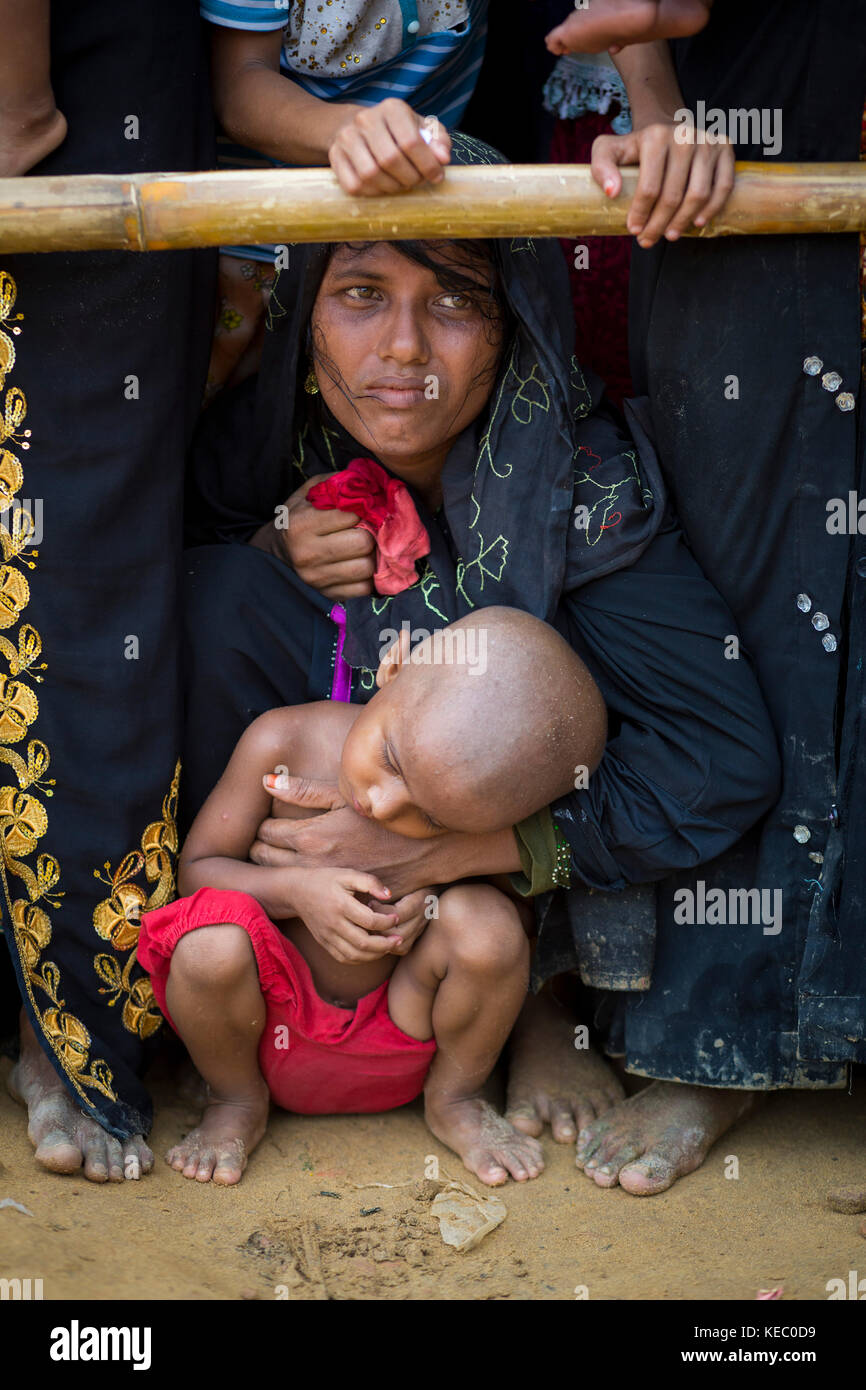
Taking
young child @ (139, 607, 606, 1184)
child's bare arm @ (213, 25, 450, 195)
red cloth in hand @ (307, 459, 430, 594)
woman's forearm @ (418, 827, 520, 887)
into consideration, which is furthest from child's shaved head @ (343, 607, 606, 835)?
child's bare arm @ (213, 25, 450, 195)

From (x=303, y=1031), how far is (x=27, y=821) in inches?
22.2

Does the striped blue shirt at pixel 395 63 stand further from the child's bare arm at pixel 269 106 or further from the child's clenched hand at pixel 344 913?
the child's clenched hand at pixel 344 913

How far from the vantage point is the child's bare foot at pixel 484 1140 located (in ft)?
7.58

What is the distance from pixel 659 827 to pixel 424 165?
106 cm

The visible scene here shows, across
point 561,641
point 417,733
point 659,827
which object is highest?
point 561,641

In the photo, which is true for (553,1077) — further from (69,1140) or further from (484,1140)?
(69,1140)

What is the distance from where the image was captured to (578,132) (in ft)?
10.0

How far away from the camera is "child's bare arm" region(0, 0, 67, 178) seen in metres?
1.90

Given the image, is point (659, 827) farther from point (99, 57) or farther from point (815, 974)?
point (99, 57)

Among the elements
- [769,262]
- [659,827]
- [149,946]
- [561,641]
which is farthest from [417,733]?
[769,262]

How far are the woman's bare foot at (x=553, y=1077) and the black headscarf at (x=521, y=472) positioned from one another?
772 mm

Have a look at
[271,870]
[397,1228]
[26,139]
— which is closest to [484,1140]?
[397,1228]

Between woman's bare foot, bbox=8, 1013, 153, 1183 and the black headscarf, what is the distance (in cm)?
87

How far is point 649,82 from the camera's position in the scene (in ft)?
7.41
